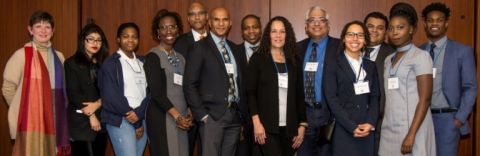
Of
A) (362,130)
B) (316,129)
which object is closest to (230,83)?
(316,129)

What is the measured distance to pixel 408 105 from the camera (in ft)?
11.5

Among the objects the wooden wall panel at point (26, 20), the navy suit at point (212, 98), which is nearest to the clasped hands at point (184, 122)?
the navy suit at point (212, 98)

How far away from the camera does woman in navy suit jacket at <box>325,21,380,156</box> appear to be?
11.5ft

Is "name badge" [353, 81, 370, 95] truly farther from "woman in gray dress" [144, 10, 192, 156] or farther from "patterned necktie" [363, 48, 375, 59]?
"woman in gray dress" [144, 10, 192, 156]

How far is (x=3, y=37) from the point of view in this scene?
507 cm

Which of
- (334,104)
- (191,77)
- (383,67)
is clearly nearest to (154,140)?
(191,77)

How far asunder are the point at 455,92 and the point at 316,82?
1112 millimetres

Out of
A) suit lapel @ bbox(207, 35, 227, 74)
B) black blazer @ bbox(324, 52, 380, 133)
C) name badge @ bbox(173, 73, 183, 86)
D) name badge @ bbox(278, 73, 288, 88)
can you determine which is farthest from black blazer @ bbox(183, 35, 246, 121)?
black blazer @ bbox(324, 52, 380, 133)

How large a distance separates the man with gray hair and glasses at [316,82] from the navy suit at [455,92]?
911mm

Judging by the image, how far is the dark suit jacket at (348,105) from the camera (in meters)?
3.52

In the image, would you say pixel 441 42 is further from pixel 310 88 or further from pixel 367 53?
pixel 310 88

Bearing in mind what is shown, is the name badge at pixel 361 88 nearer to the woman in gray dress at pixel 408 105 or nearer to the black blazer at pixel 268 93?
the woman in gray dress at pixel 408 105

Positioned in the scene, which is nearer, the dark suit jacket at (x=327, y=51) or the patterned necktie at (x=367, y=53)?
the dark suit jacket at (x=327, y=51)

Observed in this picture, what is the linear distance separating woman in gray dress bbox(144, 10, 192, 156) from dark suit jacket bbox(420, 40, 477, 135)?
200cm
